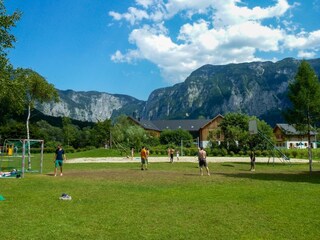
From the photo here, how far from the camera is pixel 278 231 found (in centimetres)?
976

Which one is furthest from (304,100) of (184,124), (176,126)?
(176,126)

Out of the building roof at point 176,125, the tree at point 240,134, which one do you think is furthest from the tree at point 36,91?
the building roof at point 176,125

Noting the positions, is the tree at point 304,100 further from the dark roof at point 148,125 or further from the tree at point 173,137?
the dark roof at point 148,125

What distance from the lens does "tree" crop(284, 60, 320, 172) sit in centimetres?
3391

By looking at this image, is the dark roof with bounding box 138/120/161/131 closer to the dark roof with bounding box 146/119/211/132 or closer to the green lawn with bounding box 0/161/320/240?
the dark roof with bounding box 146/119/211/132

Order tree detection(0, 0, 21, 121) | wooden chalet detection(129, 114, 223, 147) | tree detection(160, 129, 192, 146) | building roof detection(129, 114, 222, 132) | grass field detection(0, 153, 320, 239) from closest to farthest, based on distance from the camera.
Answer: grass field detection(0, 153, 320, 239) < tree detection(0, 0, 21, 121) < tree detection(160, 129, 192, 146) < wooden chalet detection(129, 114, 223, 147) < building roof detection(129, 114, 222, 132)

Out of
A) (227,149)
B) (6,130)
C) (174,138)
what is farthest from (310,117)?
(6,130)

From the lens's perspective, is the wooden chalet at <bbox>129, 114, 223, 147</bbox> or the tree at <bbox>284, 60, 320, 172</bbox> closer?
the tree at <bbox>284, 60, 320, 172</bbox>

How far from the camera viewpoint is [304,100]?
33.7 metres

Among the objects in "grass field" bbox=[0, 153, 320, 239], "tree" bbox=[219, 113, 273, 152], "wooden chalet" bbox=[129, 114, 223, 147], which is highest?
"wooden chalet" bbox=[129, 114, 223, 147]

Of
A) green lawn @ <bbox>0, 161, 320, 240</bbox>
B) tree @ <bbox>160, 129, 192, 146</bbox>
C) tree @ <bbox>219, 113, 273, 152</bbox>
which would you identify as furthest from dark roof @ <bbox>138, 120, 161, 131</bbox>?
green lawn @ <bbox>0, 161, 320, 240</bbox>

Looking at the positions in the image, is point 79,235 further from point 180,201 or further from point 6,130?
point 6,130

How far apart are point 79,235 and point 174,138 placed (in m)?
99.1

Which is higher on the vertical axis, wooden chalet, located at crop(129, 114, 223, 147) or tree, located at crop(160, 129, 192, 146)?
wooden chalet, located at crop(129, 114, 223, 147)
